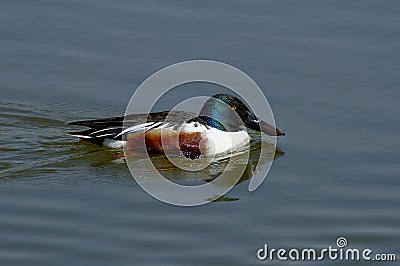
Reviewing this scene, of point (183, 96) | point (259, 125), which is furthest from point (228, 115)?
point (183, 96)

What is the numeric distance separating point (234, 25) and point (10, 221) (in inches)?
191

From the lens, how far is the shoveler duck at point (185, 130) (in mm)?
9953

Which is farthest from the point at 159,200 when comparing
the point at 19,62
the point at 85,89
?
the point at 19,62

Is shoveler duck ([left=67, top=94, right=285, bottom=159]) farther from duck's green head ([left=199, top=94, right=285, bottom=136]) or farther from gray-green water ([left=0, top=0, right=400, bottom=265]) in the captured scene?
gray-green water ([left=0, top=0, right=400, bottom=265])

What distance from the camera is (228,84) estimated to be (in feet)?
36.1

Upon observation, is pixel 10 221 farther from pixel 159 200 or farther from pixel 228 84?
pixel 228 84

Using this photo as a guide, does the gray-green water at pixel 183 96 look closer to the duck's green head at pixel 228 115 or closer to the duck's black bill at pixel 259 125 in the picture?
the duck's black bill at pixel 259 125

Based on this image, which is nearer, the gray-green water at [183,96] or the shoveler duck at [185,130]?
the gray-green water at [183,96]

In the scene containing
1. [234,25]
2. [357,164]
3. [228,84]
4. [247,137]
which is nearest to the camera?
[357,164]

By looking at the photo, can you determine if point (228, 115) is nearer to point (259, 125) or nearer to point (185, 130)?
point (259, 125)

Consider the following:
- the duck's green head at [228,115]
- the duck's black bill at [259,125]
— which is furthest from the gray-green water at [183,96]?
the duck's green head at [228,115]

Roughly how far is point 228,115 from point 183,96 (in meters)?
0.79

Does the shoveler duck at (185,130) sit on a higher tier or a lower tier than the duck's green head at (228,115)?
lower

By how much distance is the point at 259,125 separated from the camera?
10.1 m
